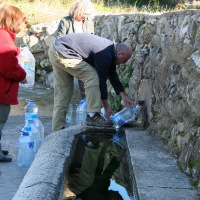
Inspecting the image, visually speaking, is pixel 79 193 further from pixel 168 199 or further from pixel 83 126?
pixel 83 126

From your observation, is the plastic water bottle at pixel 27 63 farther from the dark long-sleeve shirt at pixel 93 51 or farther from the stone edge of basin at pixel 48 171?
the stone edge of basin at pixel 48 171

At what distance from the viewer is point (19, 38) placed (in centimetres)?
1220

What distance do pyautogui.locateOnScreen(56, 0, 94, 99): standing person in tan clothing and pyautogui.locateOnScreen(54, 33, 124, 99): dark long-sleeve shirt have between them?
4.05 feet

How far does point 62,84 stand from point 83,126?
647 mm

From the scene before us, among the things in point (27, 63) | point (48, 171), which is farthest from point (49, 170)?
→ point (27, 63)

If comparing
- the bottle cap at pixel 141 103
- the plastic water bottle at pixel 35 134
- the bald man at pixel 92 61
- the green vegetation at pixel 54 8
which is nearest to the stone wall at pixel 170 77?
the bottle cap at pixel 141 103

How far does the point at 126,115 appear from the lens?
5.98 metres

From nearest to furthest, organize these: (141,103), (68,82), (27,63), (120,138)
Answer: (27,63) → (120,138) → (68,82) → (141,103)

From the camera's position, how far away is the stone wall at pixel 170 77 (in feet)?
13.7

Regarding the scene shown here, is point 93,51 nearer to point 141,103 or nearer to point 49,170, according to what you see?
point 141,103

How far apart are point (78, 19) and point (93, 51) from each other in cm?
159

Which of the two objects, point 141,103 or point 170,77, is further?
point 141,103

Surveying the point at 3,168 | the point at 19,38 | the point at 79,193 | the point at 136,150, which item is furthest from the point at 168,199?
the point at 19,38

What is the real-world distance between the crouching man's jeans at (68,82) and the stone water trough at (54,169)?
1.40ft
